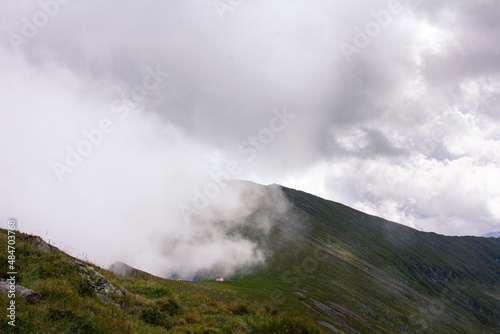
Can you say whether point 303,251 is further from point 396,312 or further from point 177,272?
point 177,272

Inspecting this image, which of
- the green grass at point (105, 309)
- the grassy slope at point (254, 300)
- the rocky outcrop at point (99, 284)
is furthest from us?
the rocky outcrop at point (99, 284)

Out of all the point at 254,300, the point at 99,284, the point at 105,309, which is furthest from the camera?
the point at 254,300

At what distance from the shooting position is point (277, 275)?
109 m

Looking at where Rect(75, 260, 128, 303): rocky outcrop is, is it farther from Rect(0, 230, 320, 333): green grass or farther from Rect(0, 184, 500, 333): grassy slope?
Rect(0, 184, 500, 333): grassy slope

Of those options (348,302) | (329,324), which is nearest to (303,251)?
(348,302)

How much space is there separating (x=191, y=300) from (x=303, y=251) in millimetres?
135273

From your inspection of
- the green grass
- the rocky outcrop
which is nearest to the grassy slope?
the green grass

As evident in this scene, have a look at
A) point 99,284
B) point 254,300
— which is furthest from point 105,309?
point 254,300

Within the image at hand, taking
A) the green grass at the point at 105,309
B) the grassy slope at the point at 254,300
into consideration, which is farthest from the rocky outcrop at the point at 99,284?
the grassy slope at the point at 254,300

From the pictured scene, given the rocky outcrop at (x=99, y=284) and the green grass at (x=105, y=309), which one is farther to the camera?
the rocky outcrop at (x=99, y=284)

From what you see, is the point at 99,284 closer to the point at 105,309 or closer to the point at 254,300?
the point at 105,309

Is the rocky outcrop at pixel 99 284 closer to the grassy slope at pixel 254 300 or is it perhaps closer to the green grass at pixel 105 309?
the green grass at pixel 105 309

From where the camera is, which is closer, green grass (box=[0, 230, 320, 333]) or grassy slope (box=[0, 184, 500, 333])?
green grass (box=[0, 230, 320, 333])

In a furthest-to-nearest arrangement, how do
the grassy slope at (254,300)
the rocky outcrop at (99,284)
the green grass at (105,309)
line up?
1. the rocky outcrop at (99,284)
2. the grassy slope at (254,300)
3. the green grass at (105,309)
